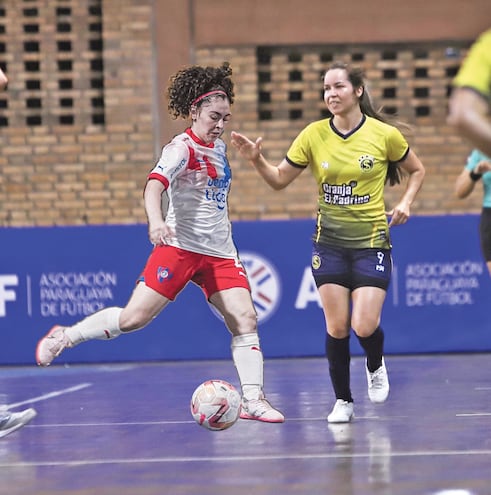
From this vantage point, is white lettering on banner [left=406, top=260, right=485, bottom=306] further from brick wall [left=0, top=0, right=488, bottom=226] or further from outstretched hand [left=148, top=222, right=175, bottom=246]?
outstretched hand [left=148, top=222, right=175, bottom=246]

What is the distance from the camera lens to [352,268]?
20.7 ft

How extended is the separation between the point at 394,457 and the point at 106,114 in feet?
31.6

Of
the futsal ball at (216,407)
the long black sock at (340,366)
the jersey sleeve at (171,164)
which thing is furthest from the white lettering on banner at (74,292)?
the futsal ball at (216,407)

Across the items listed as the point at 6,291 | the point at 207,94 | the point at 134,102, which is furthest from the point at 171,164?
the point at 134,102

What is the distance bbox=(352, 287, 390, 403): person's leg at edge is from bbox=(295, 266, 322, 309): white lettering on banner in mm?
4034

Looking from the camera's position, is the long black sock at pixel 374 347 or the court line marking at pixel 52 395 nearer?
the long black sock at pixel 374 347

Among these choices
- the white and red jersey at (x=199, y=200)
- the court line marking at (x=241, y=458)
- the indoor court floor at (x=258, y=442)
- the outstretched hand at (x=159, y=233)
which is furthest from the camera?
the white and red jersey at (x=199, y=200)

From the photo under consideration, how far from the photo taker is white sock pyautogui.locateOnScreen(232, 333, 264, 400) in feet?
20.6

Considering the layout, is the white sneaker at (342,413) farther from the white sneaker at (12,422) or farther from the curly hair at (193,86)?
the curly hair at (193,86)

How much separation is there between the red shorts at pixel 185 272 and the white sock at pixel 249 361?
312 millimetres

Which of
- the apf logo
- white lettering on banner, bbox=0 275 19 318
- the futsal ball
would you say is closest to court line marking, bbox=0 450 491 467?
the futsal ball

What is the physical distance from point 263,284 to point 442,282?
177cm

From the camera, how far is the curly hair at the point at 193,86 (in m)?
6.33

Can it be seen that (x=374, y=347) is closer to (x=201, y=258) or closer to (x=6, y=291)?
(x=201, y=258)
